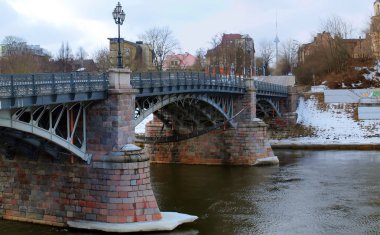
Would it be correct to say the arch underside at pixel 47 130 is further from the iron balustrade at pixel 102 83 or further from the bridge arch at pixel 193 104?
the bridge arch at pixel 193 104

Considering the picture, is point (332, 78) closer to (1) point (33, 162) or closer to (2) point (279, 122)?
(2) point (279, 122)

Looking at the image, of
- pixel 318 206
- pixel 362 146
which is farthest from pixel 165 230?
pixel 362 146

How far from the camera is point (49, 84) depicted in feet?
60.8

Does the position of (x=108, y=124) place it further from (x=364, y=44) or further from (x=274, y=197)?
(x=364, y=44)

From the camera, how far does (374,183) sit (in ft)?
102

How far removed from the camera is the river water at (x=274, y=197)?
21.5 meters

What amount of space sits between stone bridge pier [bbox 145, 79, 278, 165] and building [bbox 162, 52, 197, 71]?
45.4 metres

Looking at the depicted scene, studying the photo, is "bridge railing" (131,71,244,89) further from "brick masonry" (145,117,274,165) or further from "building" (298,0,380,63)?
"building" (298,0,380,63)

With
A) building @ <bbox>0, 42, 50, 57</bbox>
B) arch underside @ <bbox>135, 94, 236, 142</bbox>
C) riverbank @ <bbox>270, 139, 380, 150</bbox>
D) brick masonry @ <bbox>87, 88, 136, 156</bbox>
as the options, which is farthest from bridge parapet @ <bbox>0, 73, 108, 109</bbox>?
building @ <bbox>0, 42, 50, 57</bbox>

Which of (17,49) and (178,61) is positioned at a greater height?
(178,61)

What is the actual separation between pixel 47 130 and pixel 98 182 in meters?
3.38

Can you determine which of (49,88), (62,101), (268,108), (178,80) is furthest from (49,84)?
(268,108)

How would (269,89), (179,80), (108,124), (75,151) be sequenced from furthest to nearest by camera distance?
(269,89)
(179,80)
(108,124)
(75,151)

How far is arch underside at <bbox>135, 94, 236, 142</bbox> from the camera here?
1428 inches
